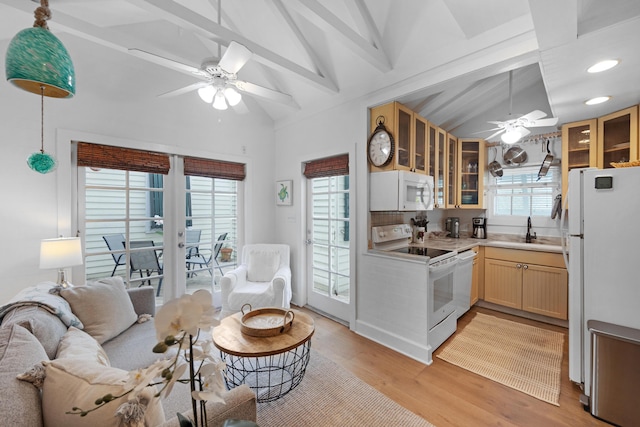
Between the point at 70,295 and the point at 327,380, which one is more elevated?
the point at 70,295

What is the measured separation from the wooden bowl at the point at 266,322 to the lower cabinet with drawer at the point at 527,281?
2.86 m

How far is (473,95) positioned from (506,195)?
158 cm

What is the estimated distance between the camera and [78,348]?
51.7 inches

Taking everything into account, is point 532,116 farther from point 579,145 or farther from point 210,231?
point 210,231

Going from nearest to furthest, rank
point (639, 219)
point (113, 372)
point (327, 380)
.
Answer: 1. point (113, 372)
2. point (639, 219)
3. point (327, 380)

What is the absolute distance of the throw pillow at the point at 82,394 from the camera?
0.79 meters

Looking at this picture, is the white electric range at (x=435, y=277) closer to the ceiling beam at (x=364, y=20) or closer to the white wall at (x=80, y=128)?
the ceiling beam at (x=364, y=20)

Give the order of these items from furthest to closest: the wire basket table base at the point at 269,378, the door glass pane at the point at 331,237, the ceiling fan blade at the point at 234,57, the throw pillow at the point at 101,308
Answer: the door glass pane at the point at 331,237, the wire basket table base at the point at 269,378, the throw pillow at the point at 101,308, the ceiling fan blade at the point at 234,57

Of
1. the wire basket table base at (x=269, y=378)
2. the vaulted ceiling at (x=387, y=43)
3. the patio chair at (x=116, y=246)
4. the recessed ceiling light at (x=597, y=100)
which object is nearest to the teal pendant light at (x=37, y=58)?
the vaulted ceiling at (x=387, y=43)

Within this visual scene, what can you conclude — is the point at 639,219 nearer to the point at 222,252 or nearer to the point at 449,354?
the point at 449,354

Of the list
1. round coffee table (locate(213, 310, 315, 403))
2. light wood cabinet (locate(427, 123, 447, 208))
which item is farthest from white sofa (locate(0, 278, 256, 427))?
light wood cabinet (locate(427, 123, 447, 208))

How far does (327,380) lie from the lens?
209 cm

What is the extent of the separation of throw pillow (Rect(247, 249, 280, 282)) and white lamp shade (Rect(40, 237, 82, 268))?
65.1 inches

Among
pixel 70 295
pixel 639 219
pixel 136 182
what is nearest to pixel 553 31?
pixel 639 219
